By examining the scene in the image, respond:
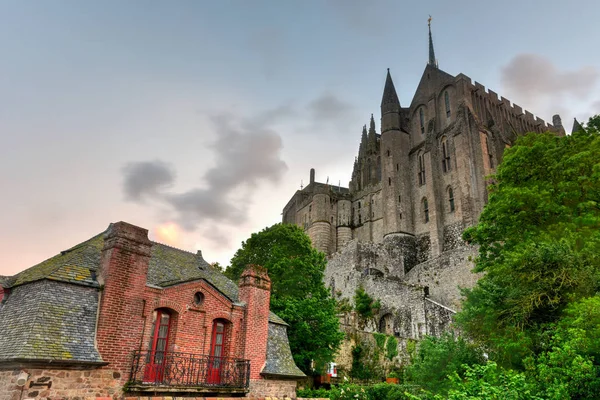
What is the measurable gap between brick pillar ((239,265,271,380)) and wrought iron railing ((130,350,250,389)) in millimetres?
585

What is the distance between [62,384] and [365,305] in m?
33.8

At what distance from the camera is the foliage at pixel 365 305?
42188mm

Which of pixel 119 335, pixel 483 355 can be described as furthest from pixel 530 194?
pixel 119 335

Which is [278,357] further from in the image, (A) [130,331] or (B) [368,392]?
(B) [368,392]

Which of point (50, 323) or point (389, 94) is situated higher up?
point (389, 94)

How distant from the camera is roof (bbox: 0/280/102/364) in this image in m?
11.9

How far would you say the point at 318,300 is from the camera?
29.4m

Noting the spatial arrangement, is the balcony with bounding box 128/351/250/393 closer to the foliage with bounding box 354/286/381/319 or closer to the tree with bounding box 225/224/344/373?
the tree with bounding box 225/224/344/373

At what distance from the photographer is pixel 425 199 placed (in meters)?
55.1

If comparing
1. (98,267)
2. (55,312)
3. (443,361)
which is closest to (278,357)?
(443,361)

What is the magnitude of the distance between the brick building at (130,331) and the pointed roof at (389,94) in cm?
4975

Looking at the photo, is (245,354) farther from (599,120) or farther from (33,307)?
(599,120)

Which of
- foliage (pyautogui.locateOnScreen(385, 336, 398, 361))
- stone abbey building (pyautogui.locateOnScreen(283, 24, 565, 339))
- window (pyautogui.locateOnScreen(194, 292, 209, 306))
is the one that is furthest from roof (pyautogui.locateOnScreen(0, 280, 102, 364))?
stone abbey building (pyautogui.locateOnScreen(283, 24, 565, 339))

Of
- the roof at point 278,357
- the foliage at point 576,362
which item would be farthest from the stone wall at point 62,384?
the foliage at point 576,362
